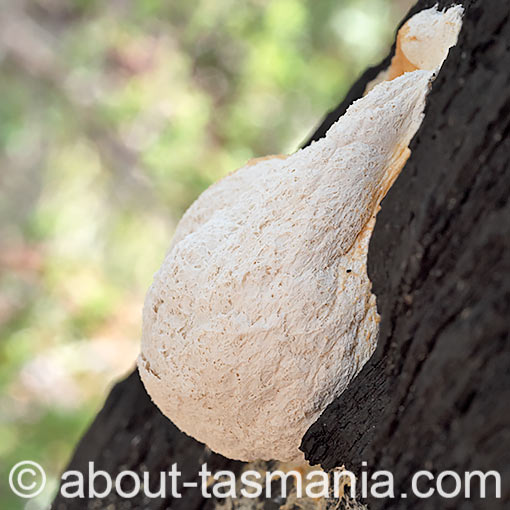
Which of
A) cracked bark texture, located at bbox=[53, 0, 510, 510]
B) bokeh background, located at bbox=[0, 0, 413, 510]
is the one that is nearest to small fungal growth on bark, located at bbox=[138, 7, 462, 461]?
cracked bark texture, located at bbox=[53, 0, 510, 510]

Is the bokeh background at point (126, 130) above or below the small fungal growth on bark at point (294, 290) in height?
above

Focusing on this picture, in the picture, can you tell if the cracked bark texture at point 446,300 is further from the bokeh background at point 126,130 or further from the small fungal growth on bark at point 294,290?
the bokeh background at point 126,130

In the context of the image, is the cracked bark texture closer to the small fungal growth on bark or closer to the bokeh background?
the small fungal growth on bark

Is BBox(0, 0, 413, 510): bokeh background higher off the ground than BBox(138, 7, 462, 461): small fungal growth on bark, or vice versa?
BBox(0, 0, 413, 510): bokeh background

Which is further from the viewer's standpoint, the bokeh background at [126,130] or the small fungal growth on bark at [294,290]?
the bokeh background at [126,130]

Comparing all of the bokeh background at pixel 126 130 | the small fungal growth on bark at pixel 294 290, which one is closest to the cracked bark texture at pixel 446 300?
the small fungal growth on bark at pixel 294 290

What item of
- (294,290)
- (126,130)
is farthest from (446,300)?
(126,130)
